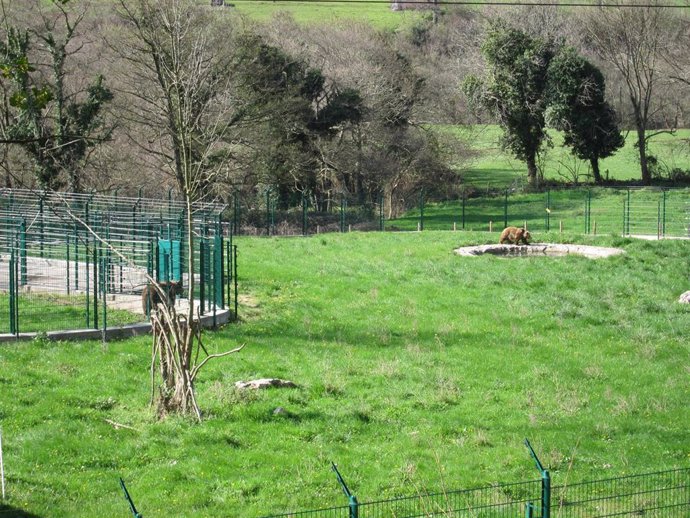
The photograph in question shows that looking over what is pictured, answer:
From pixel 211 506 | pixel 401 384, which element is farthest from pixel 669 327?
pixel 211 506

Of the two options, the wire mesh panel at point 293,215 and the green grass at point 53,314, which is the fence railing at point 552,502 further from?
the wire mesh panel at point 293,215

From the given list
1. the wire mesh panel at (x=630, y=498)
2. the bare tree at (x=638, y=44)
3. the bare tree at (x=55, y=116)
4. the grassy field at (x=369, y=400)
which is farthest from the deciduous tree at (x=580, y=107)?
the wire mesh panel at (x=630, y=498)

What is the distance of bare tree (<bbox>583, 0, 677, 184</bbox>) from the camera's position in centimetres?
5481

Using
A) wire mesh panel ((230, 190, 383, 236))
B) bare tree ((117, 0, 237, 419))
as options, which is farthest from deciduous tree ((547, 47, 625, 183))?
bare tree ((117, 0, 237, 419))

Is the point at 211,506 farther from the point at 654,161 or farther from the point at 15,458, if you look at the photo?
the point at 654,161

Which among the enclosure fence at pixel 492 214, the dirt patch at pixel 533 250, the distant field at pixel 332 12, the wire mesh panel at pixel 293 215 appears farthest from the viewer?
the distant field at pixel 332 12

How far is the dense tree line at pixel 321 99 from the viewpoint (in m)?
42.0

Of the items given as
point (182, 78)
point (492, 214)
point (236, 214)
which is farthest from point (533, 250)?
point (236, 214)

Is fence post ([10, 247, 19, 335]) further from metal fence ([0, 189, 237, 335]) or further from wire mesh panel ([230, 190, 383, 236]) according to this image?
wire mesh panel ([230, 190, 383, 236])

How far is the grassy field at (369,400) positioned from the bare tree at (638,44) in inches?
1230

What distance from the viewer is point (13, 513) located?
1098 centimetres

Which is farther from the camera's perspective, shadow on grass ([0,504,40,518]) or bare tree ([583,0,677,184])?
bare tree ([583,0,677,184])

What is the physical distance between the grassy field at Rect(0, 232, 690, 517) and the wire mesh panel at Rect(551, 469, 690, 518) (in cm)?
45

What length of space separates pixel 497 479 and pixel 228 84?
32.9 m
